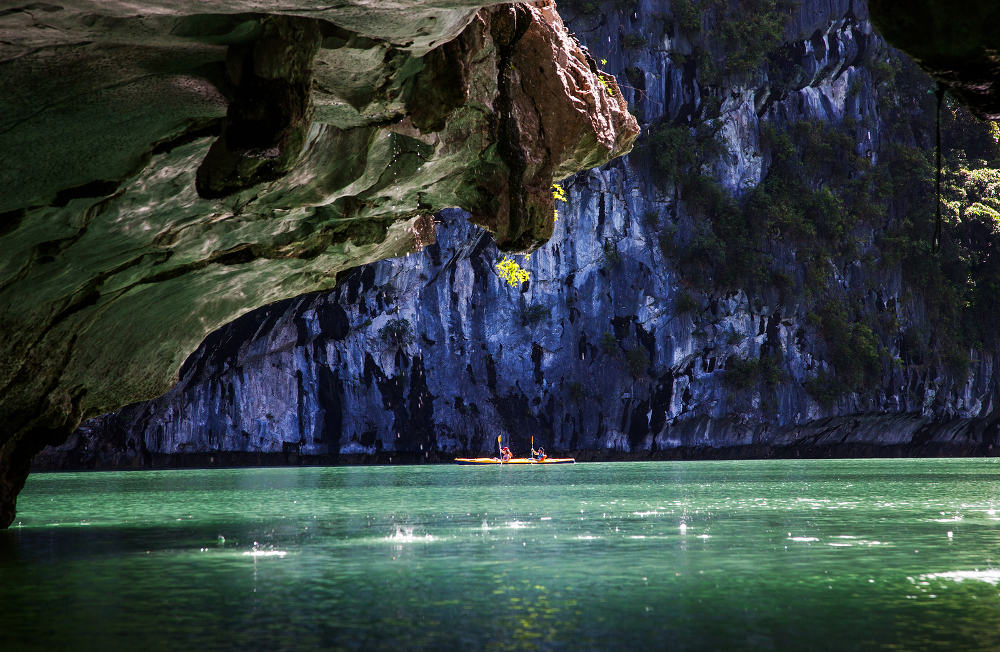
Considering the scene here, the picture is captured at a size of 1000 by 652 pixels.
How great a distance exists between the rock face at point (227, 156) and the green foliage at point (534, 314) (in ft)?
112

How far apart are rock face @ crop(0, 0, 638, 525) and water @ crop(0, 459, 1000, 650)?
7.06ft

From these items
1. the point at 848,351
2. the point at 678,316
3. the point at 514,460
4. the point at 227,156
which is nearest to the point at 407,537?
the point at 227,156

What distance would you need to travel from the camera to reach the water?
5.34 m

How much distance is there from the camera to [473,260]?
46031mm

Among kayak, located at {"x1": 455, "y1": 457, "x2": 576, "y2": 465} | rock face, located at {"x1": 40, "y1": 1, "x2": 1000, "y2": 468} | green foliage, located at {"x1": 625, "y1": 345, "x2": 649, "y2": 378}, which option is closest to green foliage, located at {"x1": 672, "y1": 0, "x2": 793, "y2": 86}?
rock face, located at {"x1": 40, "y1": 1, "x2": 1000, "y2": 468}

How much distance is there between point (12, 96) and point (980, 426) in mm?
51797

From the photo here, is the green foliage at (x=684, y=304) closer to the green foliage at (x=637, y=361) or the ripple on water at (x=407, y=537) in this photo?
the green foliage at (x=637, y=361)

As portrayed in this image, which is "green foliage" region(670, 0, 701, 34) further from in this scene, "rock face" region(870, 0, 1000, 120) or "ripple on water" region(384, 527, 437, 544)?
"rock face" region(870, 0, 1000, 120)

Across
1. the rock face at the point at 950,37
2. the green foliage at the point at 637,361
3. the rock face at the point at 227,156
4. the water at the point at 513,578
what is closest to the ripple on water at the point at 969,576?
the water at the point at 513,578

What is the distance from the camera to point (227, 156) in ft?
20.3

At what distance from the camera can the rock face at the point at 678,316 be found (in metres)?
44.6

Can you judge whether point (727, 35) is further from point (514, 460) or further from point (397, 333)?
point (514, 460)

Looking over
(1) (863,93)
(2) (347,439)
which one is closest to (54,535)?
(2) (347,439)

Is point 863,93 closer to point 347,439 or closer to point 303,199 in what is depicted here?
point 347,439
